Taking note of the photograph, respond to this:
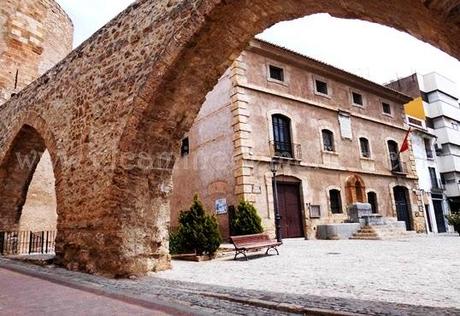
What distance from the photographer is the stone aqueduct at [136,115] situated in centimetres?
466

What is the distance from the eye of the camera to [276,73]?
45.2ft

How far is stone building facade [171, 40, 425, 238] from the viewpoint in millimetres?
12023

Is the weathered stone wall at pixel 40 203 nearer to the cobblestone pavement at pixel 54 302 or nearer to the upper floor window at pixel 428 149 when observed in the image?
the cobblestone pavement at pixel 54 302

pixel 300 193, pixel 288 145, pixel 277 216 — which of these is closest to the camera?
pixel 277 216

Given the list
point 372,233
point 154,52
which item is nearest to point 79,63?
point 154,52

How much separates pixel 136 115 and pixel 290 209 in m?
8.93

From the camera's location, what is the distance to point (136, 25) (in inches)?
224

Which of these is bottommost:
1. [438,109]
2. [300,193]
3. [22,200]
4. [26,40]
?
[22,200]

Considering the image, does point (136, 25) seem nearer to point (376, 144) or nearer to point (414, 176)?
point (376, 144)

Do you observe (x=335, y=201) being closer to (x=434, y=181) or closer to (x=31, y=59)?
(x=434, y=181)

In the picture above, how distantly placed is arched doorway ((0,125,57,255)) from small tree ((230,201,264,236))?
539 centimetres

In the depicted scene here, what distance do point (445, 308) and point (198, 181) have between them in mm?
11048

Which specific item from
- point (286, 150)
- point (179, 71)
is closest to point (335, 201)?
point (286, 150)

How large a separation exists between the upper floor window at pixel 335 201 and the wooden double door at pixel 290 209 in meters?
1.87
